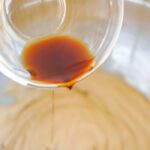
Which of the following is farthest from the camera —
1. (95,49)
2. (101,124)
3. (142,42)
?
(142,42)

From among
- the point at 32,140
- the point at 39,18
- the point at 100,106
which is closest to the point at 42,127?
the point at 32,140

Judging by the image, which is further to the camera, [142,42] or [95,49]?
[142,42]

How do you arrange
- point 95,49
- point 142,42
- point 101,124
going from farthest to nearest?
point 142,42 → point 101,124 → point 95,49

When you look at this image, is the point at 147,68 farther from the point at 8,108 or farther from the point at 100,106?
the point at 8,108

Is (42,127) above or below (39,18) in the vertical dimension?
below
